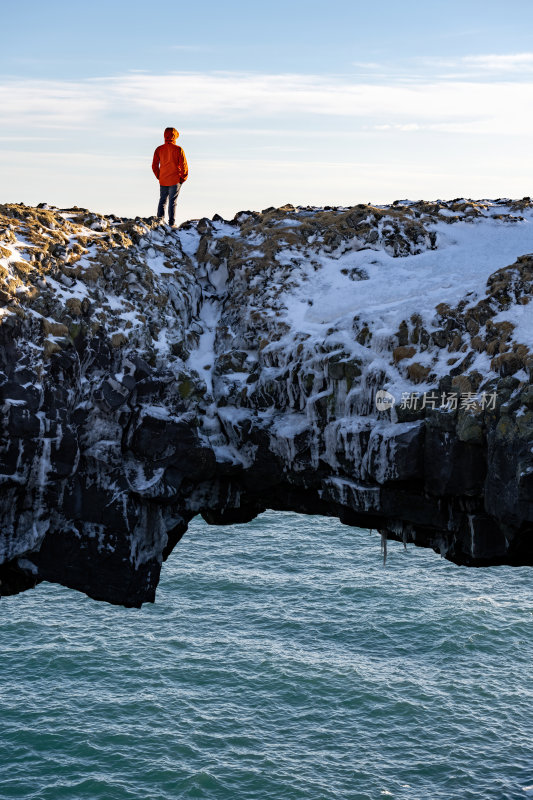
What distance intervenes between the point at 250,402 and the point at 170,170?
13.1 m

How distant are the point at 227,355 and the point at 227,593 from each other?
144ft

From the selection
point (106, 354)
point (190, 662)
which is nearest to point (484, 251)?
point (106, 354)

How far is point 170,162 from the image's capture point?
41.3 m

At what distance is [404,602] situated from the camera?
73.9 metres

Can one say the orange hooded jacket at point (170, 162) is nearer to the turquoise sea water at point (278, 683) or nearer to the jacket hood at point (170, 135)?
the jacket hood at point (170, 135)

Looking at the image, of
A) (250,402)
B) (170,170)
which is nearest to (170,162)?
(170,170)

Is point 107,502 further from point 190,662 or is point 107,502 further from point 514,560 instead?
point 190,662

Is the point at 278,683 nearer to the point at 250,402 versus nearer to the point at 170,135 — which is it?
the point at 250,402

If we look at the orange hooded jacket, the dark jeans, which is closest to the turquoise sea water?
the dark jeans

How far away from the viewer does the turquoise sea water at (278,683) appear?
45.5 metres

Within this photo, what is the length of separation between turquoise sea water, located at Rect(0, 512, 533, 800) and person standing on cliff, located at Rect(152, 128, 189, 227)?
2655 centimetres

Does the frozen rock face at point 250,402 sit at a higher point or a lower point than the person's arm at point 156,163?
lower

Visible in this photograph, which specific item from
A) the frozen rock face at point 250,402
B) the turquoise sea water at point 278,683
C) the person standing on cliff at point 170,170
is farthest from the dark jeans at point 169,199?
the turquoise sea water at point 278,683

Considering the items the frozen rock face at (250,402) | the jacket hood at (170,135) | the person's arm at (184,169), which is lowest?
the frozen rock face at (250,402)
